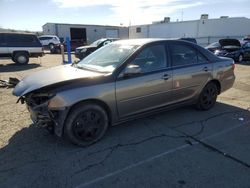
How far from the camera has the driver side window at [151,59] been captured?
4.21 metres

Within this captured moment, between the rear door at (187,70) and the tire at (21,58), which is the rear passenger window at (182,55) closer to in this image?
the rear door at (187,70)

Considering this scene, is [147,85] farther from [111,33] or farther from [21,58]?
[111,33]

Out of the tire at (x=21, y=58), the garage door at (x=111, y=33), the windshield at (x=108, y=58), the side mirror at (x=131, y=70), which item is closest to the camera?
the side mirror at (x=131, y=70)

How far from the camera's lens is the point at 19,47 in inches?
576

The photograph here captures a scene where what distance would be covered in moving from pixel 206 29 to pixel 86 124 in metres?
32.8

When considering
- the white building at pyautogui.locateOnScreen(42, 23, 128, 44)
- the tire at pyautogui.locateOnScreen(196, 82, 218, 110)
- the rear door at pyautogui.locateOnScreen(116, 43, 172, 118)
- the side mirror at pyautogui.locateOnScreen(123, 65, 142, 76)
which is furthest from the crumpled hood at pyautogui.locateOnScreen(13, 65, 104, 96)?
the white building at pyautogui.locateOnScreen(42, 23, 128, 44)

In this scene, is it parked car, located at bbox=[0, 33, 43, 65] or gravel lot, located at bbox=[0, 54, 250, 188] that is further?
parked car, located at bbox=[0, 33, 43, 65]

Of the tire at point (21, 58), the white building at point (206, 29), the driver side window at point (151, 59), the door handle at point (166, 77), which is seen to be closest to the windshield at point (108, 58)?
the driver side window at point (151, 59)

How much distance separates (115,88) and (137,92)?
47 cm

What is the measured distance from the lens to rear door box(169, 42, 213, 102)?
4680mm

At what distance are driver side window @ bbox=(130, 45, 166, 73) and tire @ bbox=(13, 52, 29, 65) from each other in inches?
501

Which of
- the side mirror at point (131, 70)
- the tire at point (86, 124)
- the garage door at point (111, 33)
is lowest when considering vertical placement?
the tire at point (86, 124)

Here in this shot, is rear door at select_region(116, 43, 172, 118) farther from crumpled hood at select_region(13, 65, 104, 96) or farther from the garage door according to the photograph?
the garage door

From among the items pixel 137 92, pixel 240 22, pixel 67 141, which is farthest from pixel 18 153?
pixel 240 22
